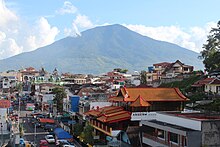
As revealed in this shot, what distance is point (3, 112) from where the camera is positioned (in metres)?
56.7

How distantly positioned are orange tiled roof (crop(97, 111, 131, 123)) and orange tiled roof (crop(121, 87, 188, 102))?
1.62 meters

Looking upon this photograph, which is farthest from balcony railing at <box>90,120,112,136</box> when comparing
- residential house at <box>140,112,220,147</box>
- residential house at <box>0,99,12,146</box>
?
residential house at <box>0,99,12,146</box>

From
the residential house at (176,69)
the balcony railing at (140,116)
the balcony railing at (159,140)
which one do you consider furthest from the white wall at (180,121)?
the residential house at (176,69)

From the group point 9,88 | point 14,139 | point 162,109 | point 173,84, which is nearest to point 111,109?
point 162,109

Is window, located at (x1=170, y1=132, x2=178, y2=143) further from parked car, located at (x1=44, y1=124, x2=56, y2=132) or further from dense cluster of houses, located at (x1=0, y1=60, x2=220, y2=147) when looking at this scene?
parked car, located at (x1=44, y1=124, x2=56, y2=132)

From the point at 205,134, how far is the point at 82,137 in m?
19.3

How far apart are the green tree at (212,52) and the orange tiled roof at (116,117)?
2637 centimetres

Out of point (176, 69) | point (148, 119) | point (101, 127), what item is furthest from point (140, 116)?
point (176, 69)

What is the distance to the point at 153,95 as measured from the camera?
3859 cm

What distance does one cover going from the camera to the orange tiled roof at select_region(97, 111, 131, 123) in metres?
36.2

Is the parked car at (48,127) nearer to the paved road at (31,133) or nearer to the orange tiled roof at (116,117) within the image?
the paved road at (31,133)

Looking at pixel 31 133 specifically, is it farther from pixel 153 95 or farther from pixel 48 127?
pixel 153 95

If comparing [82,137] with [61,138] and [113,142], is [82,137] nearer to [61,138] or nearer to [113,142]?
[61,138]

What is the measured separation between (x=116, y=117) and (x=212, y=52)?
3344cm
